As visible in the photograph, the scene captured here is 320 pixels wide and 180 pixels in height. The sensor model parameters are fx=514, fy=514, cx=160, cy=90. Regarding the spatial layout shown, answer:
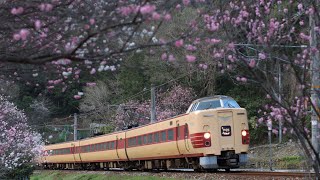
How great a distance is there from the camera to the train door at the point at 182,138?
16609mm

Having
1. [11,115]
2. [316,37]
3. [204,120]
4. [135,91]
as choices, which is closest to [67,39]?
[316,37]

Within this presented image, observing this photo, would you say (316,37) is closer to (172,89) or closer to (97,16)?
(97,16)

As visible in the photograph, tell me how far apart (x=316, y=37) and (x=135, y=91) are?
102ft

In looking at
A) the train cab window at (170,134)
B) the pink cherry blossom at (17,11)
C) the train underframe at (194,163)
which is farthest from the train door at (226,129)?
the pink cherry blossom at (17,11)

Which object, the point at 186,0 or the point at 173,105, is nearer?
the point at 186,0

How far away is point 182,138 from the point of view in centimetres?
1697

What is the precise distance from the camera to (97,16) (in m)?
5.73

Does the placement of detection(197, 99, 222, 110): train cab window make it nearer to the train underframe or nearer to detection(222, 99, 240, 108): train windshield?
detection(222, 99, 240, 108): train windshield

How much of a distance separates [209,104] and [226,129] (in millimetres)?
1194

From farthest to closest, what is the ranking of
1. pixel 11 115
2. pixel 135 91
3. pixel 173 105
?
pixel 135 91 < pixel 173 105 < pixel 11 115

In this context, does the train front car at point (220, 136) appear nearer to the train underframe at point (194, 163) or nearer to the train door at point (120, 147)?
the train underframe at point (194, 163)

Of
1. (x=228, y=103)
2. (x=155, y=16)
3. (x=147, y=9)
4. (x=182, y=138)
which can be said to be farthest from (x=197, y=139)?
(x=147, y=9)

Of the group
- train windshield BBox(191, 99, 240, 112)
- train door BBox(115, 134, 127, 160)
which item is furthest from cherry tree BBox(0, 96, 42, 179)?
train windshield BBox(191, 99, 240, 112)

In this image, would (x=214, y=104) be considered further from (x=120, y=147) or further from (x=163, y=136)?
(x=120, y=147)
